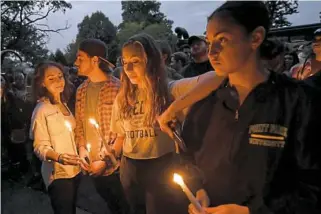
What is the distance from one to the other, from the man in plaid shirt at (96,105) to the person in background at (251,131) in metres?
1.49

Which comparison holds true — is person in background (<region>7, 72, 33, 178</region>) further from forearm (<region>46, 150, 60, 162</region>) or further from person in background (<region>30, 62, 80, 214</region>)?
forearm (<region>46, 150, 60, 162</region>)

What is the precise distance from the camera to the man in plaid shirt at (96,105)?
2.82m

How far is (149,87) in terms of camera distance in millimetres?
2271

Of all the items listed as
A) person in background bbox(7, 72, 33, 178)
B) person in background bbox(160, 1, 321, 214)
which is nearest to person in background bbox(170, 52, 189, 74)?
person in background bbox(7, 72, 33, 178)

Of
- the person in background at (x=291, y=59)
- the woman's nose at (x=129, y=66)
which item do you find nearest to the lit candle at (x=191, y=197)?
the woman's nose at (x=129, y=66)

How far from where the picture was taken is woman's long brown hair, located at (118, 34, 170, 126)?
2.24 m

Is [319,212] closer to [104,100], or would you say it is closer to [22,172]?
[104,100]

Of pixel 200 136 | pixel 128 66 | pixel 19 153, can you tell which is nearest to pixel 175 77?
pixel 128 66

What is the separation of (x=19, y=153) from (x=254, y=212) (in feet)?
17.3

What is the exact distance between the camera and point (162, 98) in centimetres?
224

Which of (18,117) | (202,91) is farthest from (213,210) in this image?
(18,117)

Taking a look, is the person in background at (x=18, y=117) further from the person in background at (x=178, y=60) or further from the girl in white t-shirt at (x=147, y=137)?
the girl in white t-shirt at (x=147, y=137)

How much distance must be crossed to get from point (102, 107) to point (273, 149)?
1.85 metres

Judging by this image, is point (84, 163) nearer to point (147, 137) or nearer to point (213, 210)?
point (147, 137)
